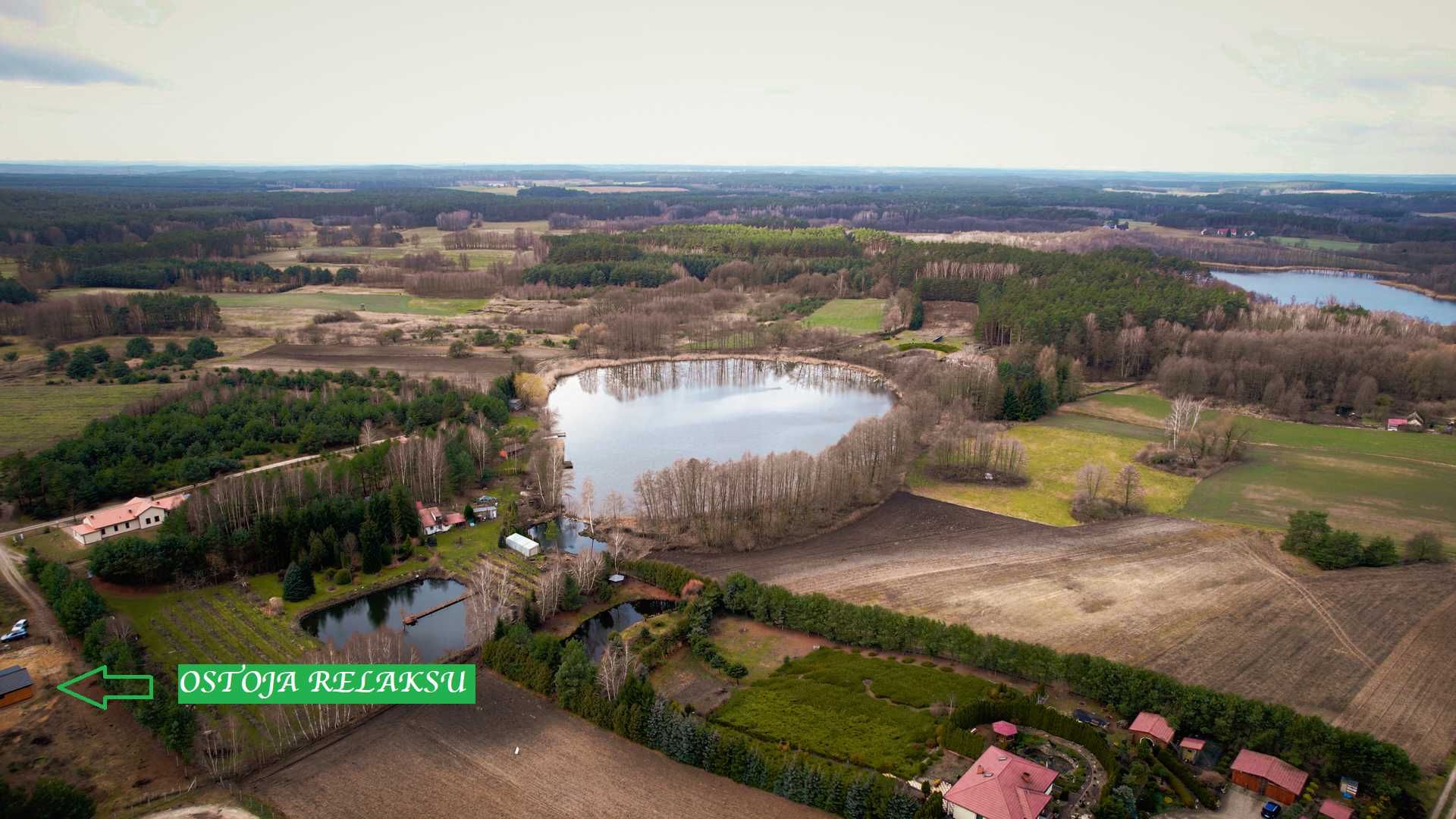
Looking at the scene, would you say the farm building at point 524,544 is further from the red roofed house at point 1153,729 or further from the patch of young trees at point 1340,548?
the patch of young trees at point 1340,548

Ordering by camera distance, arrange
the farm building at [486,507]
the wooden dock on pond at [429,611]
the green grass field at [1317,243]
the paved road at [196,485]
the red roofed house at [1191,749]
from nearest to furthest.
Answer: the red roofed house at [1191,749]
the wooden dock on pond at [429,611]
the paved road at [196,485]
the farm building at [486,507]
the green grass field at [1317,243]

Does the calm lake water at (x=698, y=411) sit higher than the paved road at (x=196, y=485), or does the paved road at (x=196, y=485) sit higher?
the paved road at (x=196, y=485)

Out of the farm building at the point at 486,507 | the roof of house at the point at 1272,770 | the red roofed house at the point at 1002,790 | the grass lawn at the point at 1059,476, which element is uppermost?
the red roofed house at the point at 1002,790

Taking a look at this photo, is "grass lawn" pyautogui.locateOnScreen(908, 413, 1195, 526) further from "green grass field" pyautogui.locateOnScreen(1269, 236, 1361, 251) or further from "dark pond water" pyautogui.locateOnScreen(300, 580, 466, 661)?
"green grass field" pyautogui.locateOnScreen(1269, 236, 1361, 251)

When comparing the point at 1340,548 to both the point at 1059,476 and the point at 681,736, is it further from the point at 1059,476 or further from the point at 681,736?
the point at 681,736

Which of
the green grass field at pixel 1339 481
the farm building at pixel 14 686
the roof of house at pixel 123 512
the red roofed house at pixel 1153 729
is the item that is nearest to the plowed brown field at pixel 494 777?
the farm building at pixel 14 686

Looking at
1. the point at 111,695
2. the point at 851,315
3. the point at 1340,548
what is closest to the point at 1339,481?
the point at 1340,548
